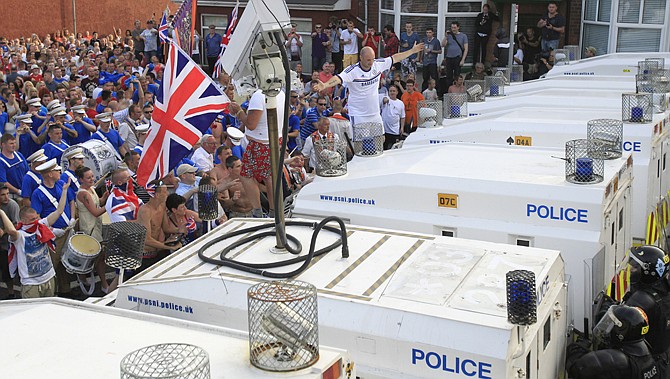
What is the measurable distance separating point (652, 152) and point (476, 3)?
14664 millimetres

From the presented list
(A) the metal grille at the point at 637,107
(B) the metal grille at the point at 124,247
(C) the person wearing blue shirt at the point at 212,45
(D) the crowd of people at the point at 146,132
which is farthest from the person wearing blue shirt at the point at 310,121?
(C) the person wearing blue shirt at the point at 212,45

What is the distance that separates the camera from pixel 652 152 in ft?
32.3

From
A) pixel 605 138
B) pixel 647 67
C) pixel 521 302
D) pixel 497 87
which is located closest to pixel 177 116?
pixel 521 302

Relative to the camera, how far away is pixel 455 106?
12.8 meters

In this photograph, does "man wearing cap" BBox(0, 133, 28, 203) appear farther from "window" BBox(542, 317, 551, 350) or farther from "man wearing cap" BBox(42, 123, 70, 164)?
"window" BBox(542, 317, 551, 350)

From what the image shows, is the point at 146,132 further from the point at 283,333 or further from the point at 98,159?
the point at 283,333

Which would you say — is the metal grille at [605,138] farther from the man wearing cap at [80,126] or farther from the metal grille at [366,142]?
the man wearing cap at [80,126]

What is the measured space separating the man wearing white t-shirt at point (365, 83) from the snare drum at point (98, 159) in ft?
12.0

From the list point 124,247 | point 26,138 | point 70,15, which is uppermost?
point 70,15

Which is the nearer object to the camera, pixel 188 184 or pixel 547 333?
pixel 547 333

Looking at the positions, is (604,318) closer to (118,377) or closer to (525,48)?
(118,377)

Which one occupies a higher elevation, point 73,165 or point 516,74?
point 516,74

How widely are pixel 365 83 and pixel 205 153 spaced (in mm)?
2608

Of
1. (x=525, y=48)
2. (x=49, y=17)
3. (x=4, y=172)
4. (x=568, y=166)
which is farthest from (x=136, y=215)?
(x=49, y=17)
